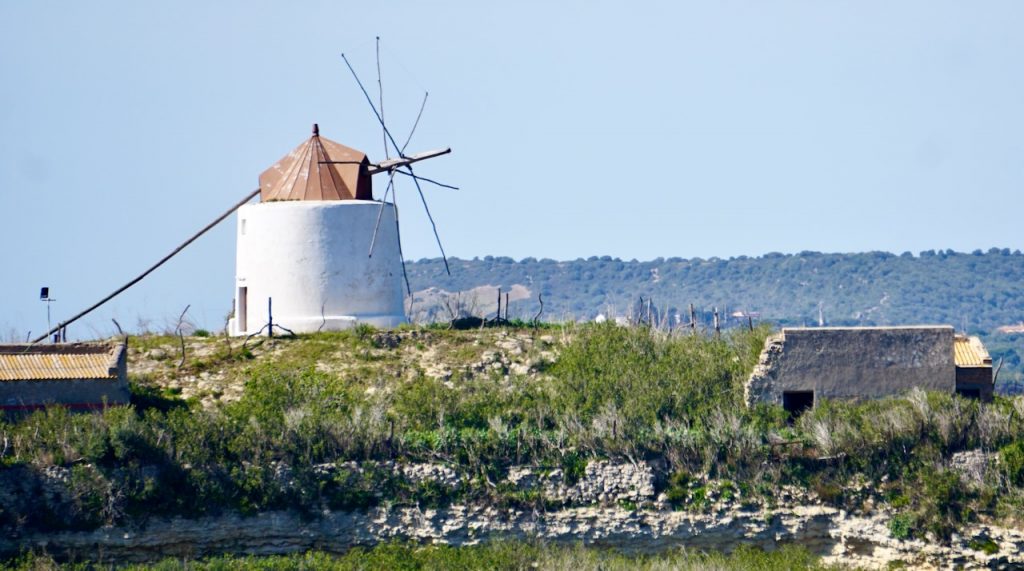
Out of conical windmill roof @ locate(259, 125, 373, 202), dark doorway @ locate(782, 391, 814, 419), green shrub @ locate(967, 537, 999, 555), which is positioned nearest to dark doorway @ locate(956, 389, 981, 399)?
dark doorway @ locate(782, 391, 814, 419)

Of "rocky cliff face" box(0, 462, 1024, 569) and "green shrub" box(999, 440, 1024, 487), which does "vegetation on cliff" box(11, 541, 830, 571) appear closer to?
"rocky cliff face" box(0, 462, 1024, 569)

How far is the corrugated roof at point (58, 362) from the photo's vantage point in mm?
24594

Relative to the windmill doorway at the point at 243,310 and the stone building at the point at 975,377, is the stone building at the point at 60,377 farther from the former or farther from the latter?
the stone building at the point at 975,377

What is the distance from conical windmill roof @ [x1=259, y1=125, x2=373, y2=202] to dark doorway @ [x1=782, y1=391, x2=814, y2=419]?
32.3 ft

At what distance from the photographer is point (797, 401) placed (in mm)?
25734

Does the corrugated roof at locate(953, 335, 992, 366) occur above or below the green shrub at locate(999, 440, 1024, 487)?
above

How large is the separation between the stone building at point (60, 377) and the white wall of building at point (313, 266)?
5126mm

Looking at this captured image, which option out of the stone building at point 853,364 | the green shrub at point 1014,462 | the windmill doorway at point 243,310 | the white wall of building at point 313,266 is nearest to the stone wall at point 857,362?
the stone building at point 853,364

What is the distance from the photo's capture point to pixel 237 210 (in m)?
31.6

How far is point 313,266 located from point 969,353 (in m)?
11.9

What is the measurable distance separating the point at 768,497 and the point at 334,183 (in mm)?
11474

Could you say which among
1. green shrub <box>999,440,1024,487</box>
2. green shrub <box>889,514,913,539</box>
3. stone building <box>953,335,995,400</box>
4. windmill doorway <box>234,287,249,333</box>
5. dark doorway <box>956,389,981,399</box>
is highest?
windmill doorway <box>234,287,249,333</box>

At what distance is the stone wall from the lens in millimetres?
25203

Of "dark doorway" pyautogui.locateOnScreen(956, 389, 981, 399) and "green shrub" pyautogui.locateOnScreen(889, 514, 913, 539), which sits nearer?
"green shrub" pyautogui.locateOnScreen(889, 514, 913, 539)
